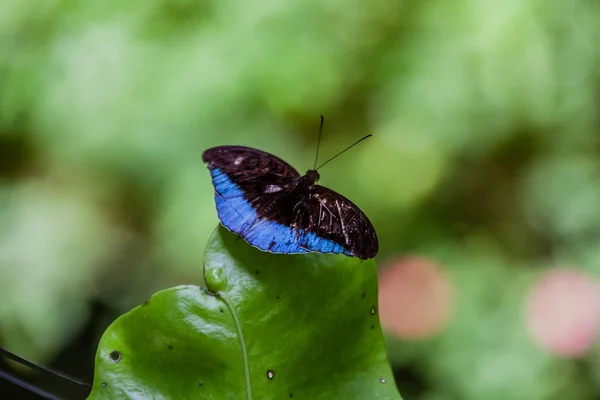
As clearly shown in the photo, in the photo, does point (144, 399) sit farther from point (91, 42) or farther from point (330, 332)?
point (91, 42)

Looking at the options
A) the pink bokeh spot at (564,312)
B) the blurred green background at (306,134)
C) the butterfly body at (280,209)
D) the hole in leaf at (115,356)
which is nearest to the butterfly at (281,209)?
the butterfly body at (280,209)

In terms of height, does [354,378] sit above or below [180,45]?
below

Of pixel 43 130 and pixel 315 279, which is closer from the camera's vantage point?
pixel 315 279

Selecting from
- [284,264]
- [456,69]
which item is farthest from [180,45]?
[284,264]

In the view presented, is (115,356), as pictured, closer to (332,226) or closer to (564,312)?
(332,226)

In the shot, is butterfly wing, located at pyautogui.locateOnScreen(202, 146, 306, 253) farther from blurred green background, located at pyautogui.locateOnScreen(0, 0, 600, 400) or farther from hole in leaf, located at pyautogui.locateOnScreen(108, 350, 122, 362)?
blurred green background, located at pyautogui.locateOnScreen(0, 0, 600, 400)

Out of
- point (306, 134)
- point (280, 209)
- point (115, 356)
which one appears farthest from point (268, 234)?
point (306, 134)

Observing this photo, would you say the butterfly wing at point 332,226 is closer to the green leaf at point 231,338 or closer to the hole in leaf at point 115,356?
the green leaf at point 231,338
